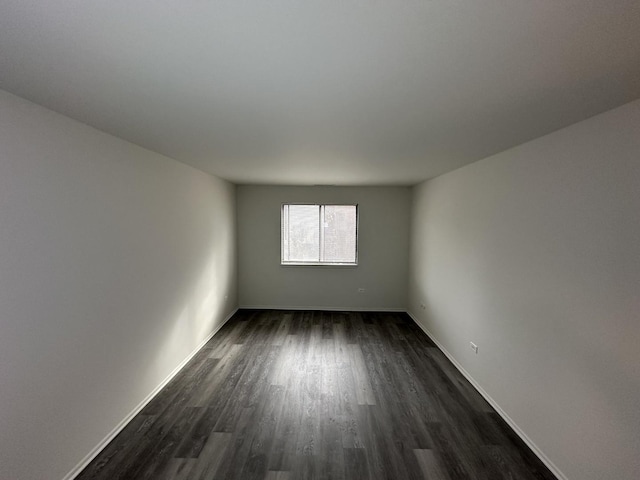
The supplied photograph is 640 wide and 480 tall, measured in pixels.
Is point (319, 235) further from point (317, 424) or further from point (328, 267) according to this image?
point (317, 424)

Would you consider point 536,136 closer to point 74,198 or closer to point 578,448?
point 578,448

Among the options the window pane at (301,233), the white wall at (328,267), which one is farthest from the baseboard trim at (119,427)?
the window pane at (301,233)

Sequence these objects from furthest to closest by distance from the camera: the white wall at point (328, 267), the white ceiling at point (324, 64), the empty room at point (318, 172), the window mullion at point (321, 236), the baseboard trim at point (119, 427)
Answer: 1. the window mullion at point (321, 236)
2. the white wall at point (328, 267)
3. the baseboard trim at point (119, 427)
4. the empty room at point (318, 172)
5. the white ceiling at point (324, 64)

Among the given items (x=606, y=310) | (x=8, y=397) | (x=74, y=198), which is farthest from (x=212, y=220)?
(x=606, y=310)

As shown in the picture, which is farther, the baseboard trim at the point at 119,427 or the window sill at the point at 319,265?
the window sill at the point at 319,265

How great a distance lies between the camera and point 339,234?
5703 mm

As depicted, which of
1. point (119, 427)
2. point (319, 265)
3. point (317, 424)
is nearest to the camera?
point (119, 427)

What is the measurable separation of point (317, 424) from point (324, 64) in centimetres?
268

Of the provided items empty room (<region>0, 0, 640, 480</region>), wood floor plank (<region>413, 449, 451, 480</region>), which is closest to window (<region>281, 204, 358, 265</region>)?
empty room (<region>0, 0, 640, 480</region>)

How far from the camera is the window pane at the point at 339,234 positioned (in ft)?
18.6

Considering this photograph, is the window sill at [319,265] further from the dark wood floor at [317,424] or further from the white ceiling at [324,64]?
the white ceiling at [324,64]

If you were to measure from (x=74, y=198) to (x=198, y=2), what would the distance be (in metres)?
1.76

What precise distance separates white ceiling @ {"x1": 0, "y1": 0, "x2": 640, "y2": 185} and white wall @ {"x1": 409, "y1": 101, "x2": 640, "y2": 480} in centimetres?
33

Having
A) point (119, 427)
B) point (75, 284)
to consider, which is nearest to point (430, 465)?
point (119, 427)
